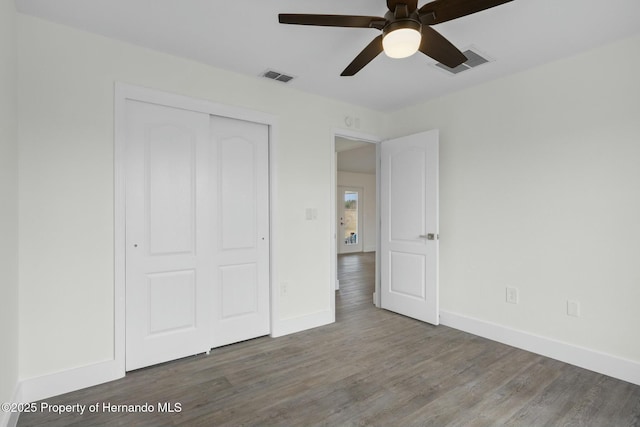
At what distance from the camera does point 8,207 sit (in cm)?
190

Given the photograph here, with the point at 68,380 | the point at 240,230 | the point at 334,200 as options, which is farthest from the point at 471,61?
the point at 68,380

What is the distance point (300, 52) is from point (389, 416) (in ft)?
8.90

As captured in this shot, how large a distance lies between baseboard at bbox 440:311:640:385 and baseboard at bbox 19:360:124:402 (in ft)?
10.5

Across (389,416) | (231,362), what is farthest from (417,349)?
(231,362)

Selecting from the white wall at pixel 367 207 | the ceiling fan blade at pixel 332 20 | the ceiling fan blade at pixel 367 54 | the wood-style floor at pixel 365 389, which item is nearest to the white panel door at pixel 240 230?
the wood-style floor at pixel 365 389

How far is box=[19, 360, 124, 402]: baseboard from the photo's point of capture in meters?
2.19

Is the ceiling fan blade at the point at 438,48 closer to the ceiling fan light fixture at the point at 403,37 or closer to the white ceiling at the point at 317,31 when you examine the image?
the ceiling fan light fixture at the point at 403,37

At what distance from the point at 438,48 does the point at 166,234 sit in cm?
244

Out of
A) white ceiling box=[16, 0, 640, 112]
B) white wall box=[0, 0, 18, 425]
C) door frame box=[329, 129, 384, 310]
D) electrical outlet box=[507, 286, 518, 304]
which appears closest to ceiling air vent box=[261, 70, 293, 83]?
white ceiling box=[16, 0, 640, 112]

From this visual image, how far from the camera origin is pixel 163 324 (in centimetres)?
274

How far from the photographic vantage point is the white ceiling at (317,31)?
2.11 metres

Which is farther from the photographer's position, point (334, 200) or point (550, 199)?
point (334, 200)

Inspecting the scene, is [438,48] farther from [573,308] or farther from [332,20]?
[573,308]

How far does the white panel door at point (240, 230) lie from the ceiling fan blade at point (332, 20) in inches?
60.0
